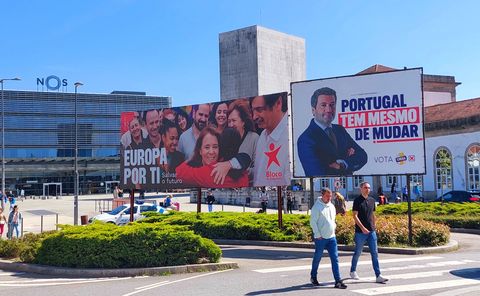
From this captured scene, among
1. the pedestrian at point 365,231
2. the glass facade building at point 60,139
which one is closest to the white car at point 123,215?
the pedestrian at point 365,231

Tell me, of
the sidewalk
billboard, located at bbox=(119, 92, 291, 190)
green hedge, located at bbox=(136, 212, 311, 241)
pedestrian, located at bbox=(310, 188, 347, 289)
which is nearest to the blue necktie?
billboard, located at bbox=(119, 92, 291, 190)

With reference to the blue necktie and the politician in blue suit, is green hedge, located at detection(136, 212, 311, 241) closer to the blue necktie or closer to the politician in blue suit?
the politician in blue suit

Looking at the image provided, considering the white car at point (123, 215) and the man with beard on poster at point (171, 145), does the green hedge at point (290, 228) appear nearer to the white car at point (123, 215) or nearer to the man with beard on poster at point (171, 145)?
the man with beard on poster at point (171, 145)

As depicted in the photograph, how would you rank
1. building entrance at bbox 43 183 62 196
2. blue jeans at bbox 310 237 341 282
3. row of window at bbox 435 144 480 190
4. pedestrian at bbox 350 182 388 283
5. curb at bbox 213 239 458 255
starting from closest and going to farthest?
blue jeans at bbox 310 237 341 282, pedestrian at bbox 350 182 388 283, curb at bbox 213 239 458 255, row of window at bbox 435 144 480 190, building entrance at bbox 43 183 62 196

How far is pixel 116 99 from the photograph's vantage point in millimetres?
100375

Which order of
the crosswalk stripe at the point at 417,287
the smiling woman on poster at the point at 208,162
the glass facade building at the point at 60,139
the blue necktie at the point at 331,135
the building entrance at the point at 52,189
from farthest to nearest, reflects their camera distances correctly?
the building entrance at the point at 52,189, the glass facade building at the point at 60,139, the smiling woman on poster at the point at 208,162, the blue necktie at the point at 331,135, the crosswalk stripe at the point at 417,287

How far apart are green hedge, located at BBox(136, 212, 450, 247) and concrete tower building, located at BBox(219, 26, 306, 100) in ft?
231

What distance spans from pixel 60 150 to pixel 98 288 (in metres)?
90.9

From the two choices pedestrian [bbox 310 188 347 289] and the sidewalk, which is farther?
the sidewalk

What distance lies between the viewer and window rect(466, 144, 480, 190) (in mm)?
44812

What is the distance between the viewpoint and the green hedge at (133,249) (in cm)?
1276

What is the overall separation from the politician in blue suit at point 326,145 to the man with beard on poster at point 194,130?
4063 millimetres

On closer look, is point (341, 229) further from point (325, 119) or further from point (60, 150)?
point (60, 150)

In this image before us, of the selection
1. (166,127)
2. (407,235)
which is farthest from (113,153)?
(407,235)
